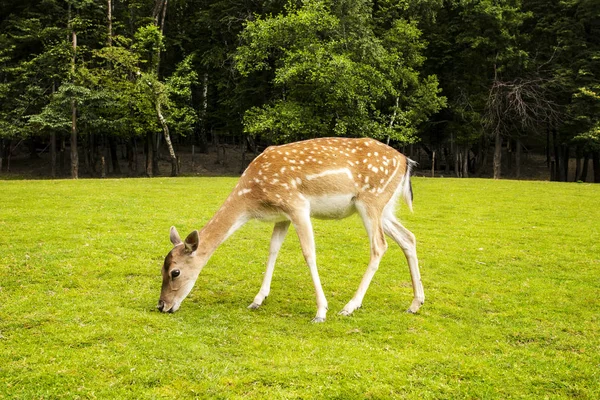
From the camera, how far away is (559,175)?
133 ft

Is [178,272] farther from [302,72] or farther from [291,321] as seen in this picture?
[302,72]

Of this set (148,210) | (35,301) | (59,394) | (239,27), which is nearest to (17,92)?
(239,27)

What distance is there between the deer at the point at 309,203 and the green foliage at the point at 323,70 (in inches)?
976

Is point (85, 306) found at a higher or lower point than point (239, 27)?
lower

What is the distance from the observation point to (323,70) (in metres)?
31.3

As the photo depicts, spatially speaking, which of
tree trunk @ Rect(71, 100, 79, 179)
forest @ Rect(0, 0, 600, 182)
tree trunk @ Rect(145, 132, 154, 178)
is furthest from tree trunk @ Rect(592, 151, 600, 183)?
tree trunk @ Rect(71, 100, 79, 179)

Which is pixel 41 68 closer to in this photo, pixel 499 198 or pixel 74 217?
pixel 74 217

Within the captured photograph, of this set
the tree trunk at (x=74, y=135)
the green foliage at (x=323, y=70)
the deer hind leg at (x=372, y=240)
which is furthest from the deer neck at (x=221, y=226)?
the tree trunk at (x=74, y=135)

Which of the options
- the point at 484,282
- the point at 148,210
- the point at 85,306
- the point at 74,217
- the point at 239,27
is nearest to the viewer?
the point at 85,306

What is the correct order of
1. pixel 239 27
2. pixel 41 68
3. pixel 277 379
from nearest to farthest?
1. pixel 277 379
2. pixel 41 68
3. pixel 239 27

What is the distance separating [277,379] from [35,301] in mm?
3743

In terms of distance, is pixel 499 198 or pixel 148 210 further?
pixel 499 198

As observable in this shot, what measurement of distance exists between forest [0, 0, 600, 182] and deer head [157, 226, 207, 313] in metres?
25.7

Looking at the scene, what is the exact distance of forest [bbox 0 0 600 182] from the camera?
32.9 meters
